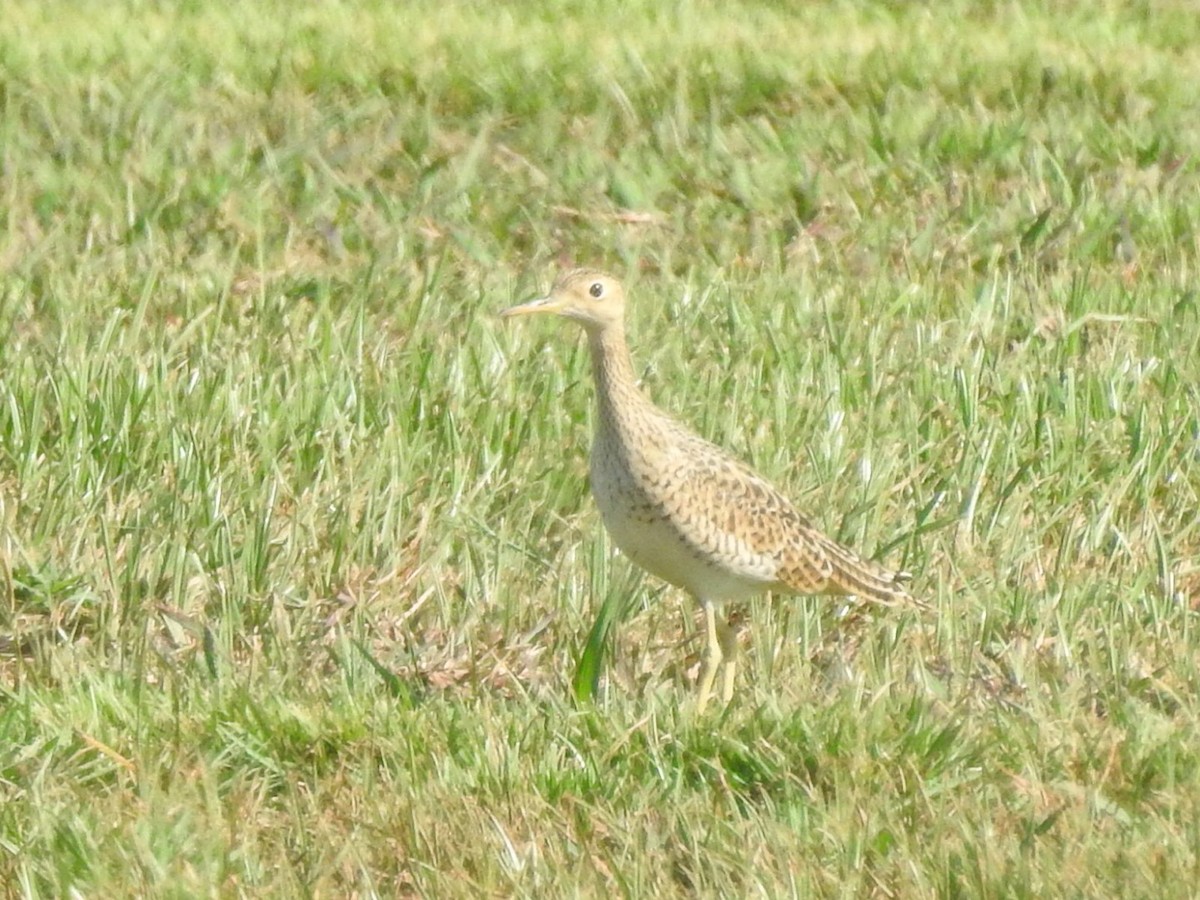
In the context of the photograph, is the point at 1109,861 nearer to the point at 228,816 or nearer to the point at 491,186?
the point at 228,816

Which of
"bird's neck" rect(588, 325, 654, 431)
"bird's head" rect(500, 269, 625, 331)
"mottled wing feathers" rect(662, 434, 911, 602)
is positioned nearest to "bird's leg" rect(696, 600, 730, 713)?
"mottled wing feathers" rect(662, 434, 911, 602)

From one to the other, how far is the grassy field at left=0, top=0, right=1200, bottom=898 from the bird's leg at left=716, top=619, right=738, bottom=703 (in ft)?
0.28

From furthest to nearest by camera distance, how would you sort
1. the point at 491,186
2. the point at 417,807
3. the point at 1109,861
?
the point at 491,186
the point at 417,807
the point at 1109,861

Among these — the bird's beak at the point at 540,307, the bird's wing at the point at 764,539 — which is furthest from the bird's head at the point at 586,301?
the bird's wing at the point at 764,539

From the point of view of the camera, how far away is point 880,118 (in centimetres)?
889

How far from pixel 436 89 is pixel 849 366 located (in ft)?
10.5

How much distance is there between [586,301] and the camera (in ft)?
16.6

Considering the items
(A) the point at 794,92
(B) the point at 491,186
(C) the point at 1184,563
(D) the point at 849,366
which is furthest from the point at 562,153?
(C) the point at 1184,563

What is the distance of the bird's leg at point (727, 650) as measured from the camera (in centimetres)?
481

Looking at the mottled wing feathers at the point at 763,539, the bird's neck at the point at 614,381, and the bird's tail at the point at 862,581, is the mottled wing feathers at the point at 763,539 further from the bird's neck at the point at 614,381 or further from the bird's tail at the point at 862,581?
the bird's neck at the point at 614,381

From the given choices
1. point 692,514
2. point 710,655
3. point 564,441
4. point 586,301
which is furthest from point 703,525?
point 564,441

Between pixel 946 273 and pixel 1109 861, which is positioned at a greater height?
pixel 1109 861

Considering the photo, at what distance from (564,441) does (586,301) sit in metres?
0.95

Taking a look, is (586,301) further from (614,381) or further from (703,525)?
(703,525)
